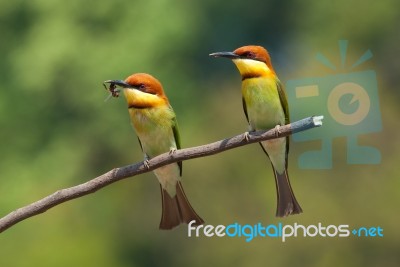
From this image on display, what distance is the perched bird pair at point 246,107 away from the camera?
95.4 inches

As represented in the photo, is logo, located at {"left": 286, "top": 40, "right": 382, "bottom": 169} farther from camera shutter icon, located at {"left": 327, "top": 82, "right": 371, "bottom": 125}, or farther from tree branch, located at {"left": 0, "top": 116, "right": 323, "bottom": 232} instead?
tree branch, located at {"left": 0, "top": 116, "right": 323, "bottom": 232}

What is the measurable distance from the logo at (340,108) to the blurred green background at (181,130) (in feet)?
0.22

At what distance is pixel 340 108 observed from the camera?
3.82 metres

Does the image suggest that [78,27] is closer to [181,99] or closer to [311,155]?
[181,99]

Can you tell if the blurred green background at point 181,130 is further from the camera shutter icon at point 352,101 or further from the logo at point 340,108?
the camera shutter icon at point 352,101

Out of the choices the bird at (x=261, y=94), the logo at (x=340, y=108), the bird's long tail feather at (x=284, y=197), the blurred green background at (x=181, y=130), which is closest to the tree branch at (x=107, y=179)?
the bird at (x=261, y=94)

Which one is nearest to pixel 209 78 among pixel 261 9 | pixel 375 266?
pixel 261 9

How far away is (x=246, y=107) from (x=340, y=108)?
1466mm

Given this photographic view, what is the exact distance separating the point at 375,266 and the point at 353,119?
1336 millimetres

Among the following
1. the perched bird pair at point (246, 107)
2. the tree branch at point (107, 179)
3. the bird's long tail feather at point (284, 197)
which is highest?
the perched bird pair at point (246, 107)

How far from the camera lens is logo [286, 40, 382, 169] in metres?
3.83

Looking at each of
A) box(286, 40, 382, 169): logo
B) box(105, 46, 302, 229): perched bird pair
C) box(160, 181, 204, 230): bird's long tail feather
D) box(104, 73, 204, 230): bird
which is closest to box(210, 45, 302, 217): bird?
box(105, 46, 302, 229): perched bird pair

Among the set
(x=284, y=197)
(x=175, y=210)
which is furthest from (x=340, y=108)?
(x=175, y=210)

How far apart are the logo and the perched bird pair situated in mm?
1178
